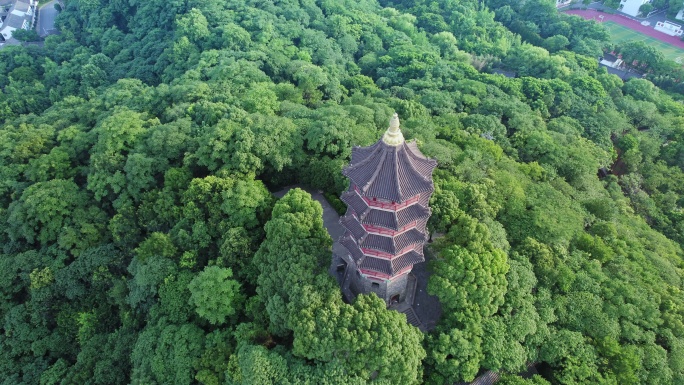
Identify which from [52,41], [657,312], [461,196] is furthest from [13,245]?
[657,312]

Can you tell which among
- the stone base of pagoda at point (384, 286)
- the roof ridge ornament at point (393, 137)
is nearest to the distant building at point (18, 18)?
the stone base of pagoda at point (384, 286)

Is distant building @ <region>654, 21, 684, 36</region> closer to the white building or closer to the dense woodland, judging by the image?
the white building

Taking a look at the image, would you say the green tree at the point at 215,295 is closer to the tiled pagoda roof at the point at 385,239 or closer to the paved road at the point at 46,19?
the tiled pagoda roof at the point at 385,239

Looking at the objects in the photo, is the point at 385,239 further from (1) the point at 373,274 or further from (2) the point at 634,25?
(2) the point at 634,25

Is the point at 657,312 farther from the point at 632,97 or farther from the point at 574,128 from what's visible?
the point at 632,97

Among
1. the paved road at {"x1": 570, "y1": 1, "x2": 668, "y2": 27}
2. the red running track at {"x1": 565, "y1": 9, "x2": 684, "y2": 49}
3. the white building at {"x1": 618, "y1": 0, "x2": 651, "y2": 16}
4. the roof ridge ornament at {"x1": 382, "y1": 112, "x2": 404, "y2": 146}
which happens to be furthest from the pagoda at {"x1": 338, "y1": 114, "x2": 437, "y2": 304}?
the white building at {"x1": 618, "y1": 0, "x2": 651, "y2": 16}

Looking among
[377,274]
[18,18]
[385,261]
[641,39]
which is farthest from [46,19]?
[641,39]

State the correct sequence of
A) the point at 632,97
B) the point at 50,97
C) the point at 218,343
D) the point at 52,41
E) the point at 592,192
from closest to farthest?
the point at 218,343
the point at 592,192
the point at 632,97
the point at 50,97
the point at 52,41
